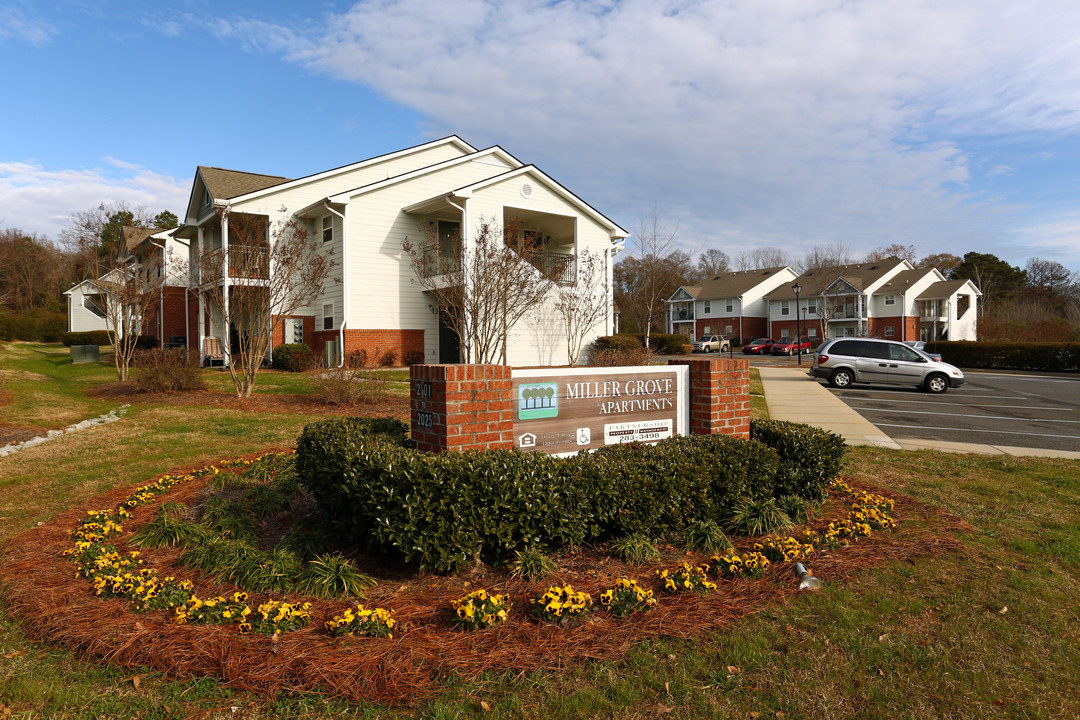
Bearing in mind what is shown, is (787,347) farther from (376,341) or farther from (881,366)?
(376,341)

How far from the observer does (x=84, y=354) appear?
26.0 m

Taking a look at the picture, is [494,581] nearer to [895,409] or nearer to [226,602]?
[226,602]

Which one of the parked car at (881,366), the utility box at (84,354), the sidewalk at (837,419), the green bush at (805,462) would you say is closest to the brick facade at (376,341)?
the utility box at (84,354)

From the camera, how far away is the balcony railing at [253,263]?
15.6m

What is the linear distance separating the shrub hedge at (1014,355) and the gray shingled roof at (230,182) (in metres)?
36.6

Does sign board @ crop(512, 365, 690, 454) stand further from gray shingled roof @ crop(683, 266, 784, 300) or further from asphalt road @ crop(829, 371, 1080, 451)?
gray shingled roof @ crop(683, 266, 784, 300)

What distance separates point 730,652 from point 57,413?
13644 millimetres

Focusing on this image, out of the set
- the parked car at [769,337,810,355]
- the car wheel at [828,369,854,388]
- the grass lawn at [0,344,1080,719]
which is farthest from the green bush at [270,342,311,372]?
the parked car at [769,337,810,355]

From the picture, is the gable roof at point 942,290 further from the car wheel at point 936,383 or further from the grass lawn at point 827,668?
the grass lawn at point 827,668

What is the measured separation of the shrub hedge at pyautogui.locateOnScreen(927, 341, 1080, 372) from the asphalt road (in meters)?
11.6

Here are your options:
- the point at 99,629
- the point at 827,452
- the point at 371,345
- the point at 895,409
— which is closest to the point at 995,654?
the point at 827,452

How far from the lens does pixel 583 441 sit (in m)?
5.13

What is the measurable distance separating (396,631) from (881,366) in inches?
785

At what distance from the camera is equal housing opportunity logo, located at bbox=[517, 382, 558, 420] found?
480 cm
